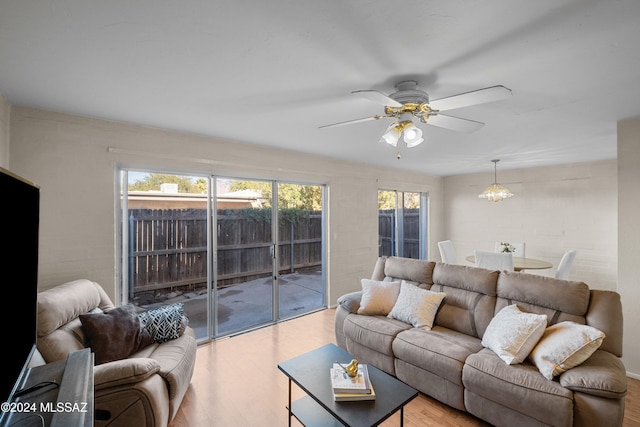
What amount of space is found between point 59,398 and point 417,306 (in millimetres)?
2512

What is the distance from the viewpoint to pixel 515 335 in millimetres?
2000

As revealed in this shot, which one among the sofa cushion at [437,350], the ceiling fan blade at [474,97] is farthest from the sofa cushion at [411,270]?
the ceiling fan blade at [474,97]

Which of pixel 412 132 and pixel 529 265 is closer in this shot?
pixel 412 132

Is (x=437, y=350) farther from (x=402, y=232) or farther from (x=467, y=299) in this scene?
(x=402, y=232)

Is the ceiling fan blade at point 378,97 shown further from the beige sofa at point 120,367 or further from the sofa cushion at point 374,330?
the beige sofa at point 120,367

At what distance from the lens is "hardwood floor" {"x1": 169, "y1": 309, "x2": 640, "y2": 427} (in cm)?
204

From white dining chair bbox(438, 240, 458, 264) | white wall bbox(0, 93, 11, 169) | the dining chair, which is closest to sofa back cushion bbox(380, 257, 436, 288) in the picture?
white dining chair bbox(438, 240, 458, 264)

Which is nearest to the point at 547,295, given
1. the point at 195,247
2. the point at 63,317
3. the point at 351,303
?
the point at 351,303

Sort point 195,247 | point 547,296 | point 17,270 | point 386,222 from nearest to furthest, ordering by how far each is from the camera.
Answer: point 17,270, point 547,296, point 195,247, point 386,222

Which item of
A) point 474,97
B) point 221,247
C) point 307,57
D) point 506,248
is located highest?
point 307,57

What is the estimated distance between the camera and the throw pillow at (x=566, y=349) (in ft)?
5.77

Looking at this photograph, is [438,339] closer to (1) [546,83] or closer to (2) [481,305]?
(2) [481,305]

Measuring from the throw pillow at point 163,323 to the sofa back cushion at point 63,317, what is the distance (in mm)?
351

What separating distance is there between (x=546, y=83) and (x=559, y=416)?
2.09 m
